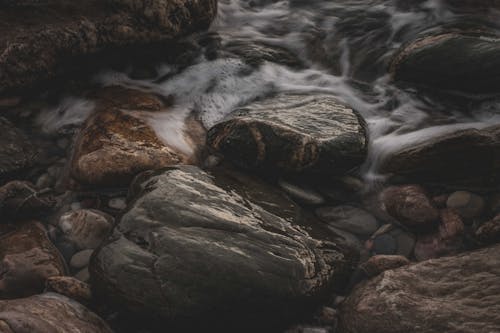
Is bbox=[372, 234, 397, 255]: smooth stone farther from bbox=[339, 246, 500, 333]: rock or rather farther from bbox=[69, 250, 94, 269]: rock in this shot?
bbox=[69, 250, 94, 269]: rock

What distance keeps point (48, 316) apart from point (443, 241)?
239cm

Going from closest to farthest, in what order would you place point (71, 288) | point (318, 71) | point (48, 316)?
1. point (48, 316)
2. point (71, 288)
3. point (318, 71)

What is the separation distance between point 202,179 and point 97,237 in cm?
83

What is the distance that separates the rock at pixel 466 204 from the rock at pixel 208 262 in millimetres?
895

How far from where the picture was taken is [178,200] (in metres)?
2.60

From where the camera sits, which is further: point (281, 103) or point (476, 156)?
point (281, 103)

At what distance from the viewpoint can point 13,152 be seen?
349 centimetres

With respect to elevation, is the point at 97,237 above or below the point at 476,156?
below

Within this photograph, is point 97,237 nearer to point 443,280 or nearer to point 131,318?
point 131,318

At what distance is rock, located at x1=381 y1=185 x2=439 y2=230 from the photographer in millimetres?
2910

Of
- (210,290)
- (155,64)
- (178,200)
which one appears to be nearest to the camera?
(210,290)

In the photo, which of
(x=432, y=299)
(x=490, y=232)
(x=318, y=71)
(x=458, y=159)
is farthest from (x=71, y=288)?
(x=318, y=71)

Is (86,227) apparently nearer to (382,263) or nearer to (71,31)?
(382,263)

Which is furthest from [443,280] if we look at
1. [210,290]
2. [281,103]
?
[281,103]
